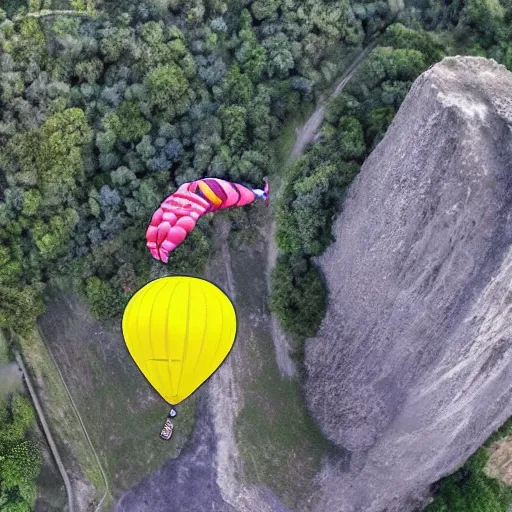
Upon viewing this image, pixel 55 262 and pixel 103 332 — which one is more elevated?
pixel 55 262

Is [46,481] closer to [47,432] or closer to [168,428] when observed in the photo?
[47,432]

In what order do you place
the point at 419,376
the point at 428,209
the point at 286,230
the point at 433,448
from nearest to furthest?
the point at 428,209
the point at 419,376
the point at 433,448
the point at 286,230

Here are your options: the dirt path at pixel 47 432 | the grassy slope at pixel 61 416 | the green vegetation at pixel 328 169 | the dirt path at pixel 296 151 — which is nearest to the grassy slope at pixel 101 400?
the grassy slope at pixel 61 416

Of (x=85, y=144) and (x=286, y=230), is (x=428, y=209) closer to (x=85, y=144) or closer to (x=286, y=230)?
(x=286, y=230)

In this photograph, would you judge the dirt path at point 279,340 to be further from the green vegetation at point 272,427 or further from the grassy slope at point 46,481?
the grassy slope at point 46,481

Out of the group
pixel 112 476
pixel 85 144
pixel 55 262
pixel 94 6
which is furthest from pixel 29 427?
pixel 94 6

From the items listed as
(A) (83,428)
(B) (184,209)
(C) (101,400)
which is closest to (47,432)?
(A) (83,428)
